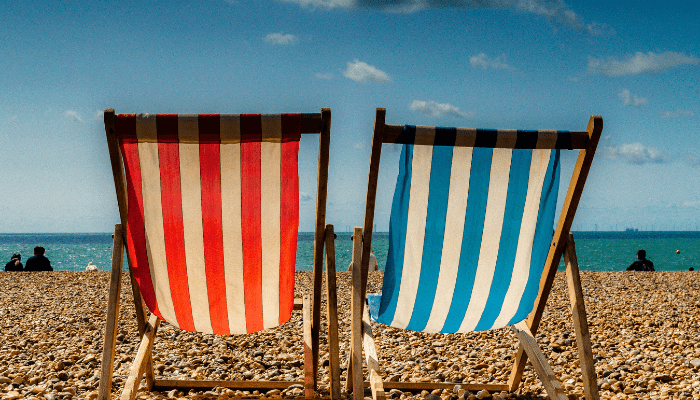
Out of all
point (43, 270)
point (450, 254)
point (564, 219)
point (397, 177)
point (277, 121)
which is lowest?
point (43, 270)

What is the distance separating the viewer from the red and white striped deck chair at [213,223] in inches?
80.5

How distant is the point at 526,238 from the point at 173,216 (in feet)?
5.50

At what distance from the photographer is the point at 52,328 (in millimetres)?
4758

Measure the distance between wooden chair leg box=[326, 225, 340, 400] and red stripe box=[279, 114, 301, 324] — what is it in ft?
0.54

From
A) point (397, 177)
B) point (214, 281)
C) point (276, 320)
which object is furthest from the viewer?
point (276, 320)

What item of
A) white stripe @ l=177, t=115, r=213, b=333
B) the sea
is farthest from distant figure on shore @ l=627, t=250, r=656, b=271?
white stripe @ l=177, t=115, r=213, b=333

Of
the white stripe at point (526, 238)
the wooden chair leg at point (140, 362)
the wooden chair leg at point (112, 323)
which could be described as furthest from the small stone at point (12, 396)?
the white stripe at point (526, 238)

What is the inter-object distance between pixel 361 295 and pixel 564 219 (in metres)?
1.01

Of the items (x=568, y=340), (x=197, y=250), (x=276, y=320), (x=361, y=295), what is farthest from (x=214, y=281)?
(x=568, y=340)

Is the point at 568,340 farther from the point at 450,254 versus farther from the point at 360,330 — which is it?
the point at 360,330

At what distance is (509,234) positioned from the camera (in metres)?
2.35

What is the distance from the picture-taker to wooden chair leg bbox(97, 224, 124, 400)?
2.05 m

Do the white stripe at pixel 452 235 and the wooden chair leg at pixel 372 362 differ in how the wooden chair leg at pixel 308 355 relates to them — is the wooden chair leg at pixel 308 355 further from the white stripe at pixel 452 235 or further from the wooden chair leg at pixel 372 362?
the white stripe at pixel 452 235

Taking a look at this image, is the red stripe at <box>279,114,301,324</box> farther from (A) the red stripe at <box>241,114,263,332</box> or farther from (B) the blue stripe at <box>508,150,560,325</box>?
(B) the blue stripe at <box>508,150,560,325</box>
